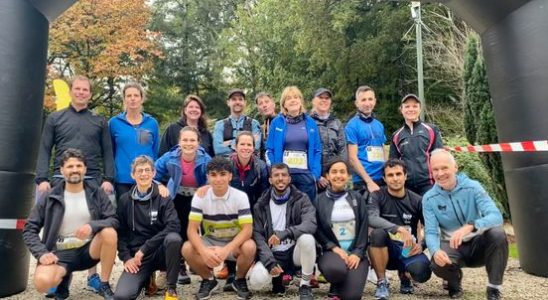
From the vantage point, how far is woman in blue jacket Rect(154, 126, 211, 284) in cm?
529

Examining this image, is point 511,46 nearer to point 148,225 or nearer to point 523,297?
point 523,297

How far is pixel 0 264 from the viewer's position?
16.7ft

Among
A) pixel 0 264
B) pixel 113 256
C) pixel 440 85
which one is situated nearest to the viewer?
pixel 113 256

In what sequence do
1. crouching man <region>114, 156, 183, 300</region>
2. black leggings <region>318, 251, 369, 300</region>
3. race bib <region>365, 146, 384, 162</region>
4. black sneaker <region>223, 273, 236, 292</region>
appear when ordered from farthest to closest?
race bib <region>365, 146, 384, 162</region> → black sneaker <region>223, 273, 236, 292</region> → crouching man <region>114, 156, 183, 300</region> → black leggings <region>318, 251, 369, 300</region>

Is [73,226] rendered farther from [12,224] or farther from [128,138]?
[128,138]

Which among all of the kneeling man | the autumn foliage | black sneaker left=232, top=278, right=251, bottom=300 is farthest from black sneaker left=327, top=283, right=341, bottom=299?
the autumn foliage

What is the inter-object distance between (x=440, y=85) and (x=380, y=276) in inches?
751

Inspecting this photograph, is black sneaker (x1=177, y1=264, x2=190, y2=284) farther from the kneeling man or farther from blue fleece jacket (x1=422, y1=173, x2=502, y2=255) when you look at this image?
blue fleece jacket (x1=422, y1=173, x2=502, y2=255)

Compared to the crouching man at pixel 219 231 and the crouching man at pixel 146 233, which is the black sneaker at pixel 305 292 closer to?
the crouching man at pixel 219 231

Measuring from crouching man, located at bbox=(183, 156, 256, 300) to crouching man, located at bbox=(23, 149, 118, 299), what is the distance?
71 cm

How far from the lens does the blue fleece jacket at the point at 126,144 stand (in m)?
5.54

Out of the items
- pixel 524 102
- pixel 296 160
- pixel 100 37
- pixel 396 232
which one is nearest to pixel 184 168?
pixel 296 160

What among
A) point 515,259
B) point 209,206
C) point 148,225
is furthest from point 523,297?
point 148,225

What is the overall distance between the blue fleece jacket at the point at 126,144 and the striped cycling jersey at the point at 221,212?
93 centimetres
